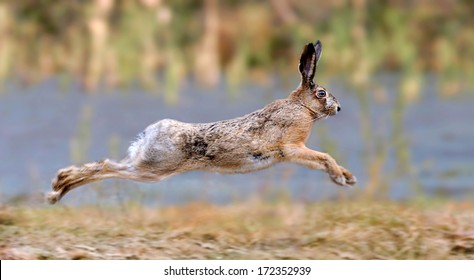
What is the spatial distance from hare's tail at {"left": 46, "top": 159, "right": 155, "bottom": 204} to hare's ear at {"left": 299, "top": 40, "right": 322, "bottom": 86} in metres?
0.51

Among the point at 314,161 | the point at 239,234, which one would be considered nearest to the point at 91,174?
the point at 314,161

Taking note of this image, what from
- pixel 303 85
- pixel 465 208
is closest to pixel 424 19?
pixel 465 208

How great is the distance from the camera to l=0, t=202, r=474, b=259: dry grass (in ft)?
12.9

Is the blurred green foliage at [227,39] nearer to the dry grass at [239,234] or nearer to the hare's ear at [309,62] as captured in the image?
the dry grass at [239,234]

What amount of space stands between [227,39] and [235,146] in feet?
12.1

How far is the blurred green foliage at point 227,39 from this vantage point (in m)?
6.23

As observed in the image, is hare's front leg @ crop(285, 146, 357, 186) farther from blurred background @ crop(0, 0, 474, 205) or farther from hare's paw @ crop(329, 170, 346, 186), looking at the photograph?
blurred background @ crop(0, 0, 474, 205)

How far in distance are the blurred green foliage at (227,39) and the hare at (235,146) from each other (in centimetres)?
265

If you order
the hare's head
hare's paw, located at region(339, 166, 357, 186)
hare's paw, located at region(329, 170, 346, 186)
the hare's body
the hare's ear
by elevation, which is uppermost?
the hare's ear

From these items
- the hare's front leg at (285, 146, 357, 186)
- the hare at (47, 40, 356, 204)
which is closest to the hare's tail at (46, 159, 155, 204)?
the hare at (47, 40, 356, 204)

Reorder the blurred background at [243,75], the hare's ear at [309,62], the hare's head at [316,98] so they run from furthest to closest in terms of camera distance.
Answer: the blurred background at [243,75] → the hare's head at [316,98] → the hare's ear at [309,62]

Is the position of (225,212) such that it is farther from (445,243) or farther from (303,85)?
(303,85)

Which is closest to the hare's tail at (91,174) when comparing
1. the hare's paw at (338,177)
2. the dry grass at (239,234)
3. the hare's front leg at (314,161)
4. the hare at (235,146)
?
the hare at (235,146)

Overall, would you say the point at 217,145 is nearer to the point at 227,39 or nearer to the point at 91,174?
the point at 91,174
